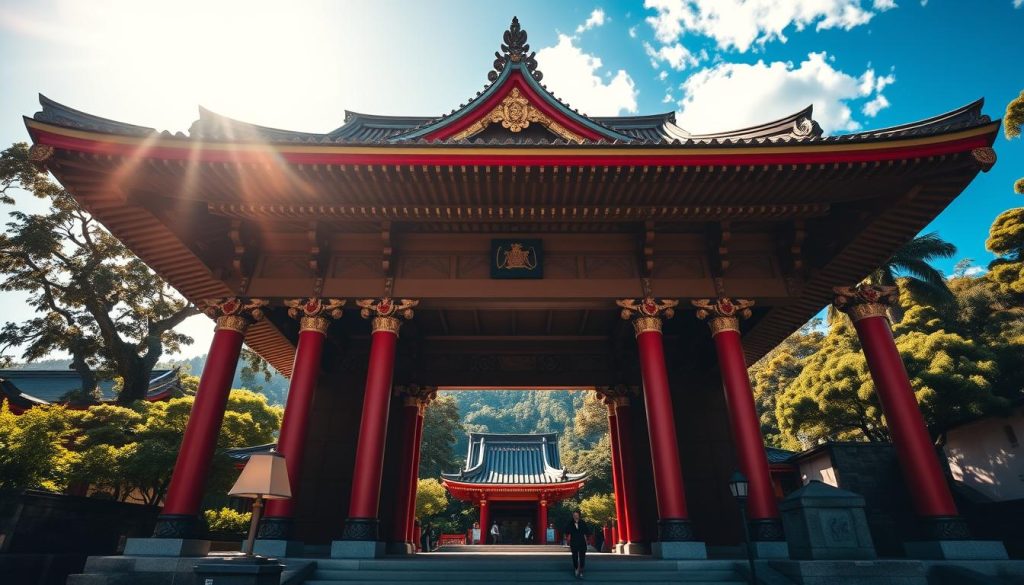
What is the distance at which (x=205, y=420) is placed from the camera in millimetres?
9617

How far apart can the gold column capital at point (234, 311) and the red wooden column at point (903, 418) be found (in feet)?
42.9

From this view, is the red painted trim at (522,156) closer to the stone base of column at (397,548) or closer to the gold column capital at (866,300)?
the gold column capital at (866,300)

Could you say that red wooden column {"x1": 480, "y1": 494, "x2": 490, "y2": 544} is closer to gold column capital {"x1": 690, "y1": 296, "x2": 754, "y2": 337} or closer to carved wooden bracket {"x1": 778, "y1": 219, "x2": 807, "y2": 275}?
gold column capital {"x1": 690, "y1": 296, "x2": 754, "y2": 337}

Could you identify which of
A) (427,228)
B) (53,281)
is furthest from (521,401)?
(427,228)

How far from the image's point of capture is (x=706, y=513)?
43.7 ft

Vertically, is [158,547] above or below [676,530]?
below

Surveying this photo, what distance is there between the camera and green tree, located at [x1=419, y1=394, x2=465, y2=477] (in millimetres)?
51216

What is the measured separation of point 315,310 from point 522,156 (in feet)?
18.5

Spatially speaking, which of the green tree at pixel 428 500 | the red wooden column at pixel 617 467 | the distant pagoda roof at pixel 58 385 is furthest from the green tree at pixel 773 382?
the distant pagoda roof at pixel 58 385

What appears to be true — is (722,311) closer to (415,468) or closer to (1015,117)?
(415,468)

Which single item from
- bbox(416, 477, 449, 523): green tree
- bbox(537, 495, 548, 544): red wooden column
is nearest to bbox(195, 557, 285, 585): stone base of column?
bbox(537, 495, 548, 544): red wooden column

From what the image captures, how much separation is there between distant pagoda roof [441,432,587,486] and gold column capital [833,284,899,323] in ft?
70.3

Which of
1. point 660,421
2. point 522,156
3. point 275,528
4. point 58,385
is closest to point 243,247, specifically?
point 275,528

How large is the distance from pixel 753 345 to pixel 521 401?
11364cm
